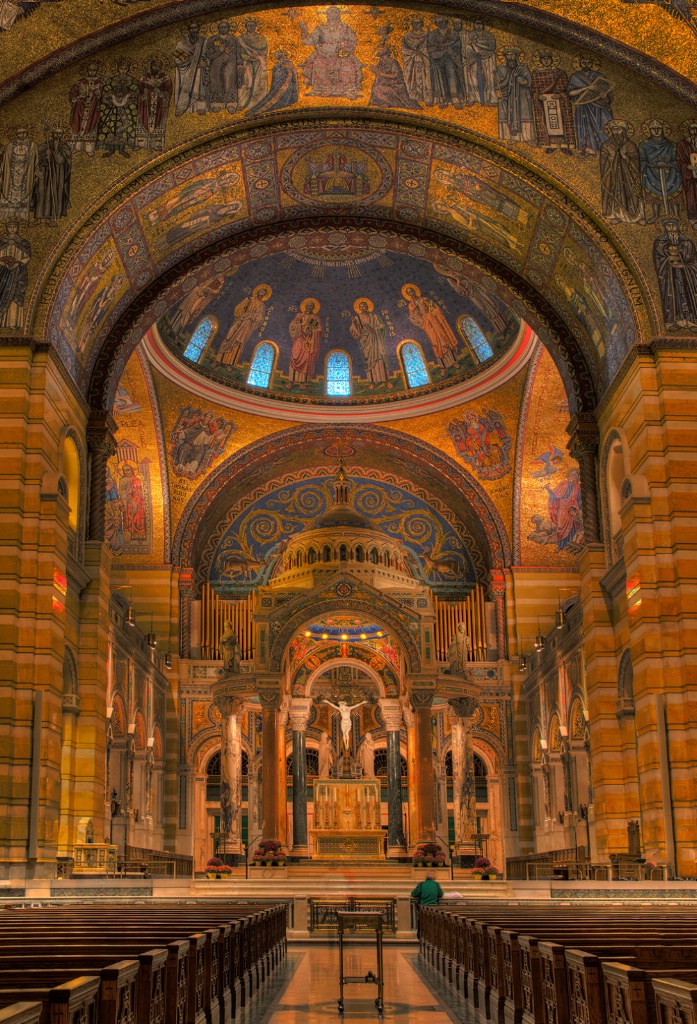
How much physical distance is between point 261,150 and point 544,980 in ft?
60.7

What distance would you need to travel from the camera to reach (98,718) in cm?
2195

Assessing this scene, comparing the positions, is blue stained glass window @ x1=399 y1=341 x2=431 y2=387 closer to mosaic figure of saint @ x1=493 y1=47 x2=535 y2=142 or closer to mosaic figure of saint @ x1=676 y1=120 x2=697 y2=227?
mosaic figure of saint @ x1=493 y1=47 x2=535 y2=142

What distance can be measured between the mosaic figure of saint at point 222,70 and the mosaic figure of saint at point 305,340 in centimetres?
1370

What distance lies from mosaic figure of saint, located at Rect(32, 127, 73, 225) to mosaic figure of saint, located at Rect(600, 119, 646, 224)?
983cm

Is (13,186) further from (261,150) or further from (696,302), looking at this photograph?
(696,302)

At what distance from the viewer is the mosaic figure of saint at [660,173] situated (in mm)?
20422

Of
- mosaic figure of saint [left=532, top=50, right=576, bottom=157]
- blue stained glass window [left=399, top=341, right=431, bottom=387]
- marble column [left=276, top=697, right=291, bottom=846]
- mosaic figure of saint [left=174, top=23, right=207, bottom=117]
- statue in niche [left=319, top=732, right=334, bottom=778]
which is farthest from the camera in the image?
statue in niche [left=319, top=732, right=334, bottom=778]

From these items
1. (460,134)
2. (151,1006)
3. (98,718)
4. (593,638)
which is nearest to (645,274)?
(460,134)

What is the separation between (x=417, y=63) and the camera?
20.6m

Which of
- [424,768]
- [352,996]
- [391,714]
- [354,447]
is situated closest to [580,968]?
[352,996]

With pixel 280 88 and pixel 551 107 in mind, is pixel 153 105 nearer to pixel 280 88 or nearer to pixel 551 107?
pixel 280 88

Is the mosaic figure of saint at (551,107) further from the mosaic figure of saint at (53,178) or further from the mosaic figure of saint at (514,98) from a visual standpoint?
the mosaic figure of saint at (53,178)

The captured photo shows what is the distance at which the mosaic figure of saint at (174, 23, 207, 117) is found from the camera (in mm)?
19953

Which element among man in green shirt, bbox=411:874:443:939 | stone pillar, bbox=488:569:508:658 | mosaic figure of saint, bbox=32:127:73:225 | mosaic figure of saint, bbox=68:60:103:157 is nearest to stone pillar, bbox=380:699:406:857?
stone pillar, bbox=488:569:508:658
